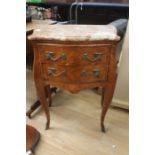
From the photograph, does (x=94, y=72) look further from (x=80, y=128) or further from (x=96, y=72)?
(x=80, y=128)

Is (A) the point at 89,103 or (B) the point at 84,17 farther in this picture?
(B) the point at 84,17

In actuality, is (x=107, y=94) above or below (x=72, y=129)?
above

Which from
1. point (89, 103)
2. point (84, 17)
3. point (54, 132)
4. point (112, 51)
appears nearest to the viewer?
point (112, 51)

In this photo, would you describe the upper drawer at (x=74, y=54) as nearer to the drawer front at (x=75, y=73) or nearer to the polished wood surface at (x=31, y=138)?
the drawer front at (x=75, y=73)

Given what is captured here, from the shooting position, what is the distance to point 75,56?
4.25ft

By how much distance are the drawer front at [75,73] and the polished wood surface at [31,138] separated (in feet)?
1.52

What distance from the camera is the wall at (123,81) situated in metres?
1.69

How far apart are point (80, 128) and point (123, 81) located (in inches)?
20.9

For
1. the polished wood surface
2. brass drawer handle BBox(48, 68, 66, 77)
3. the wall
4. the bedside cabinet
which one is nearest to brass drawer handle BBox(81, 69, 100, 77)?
the bedside cabinet

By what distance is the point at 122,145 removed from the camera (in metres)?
1.52

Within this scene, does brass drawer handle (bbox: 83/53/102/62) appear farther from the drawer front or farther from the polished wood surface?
the polished wood surface
